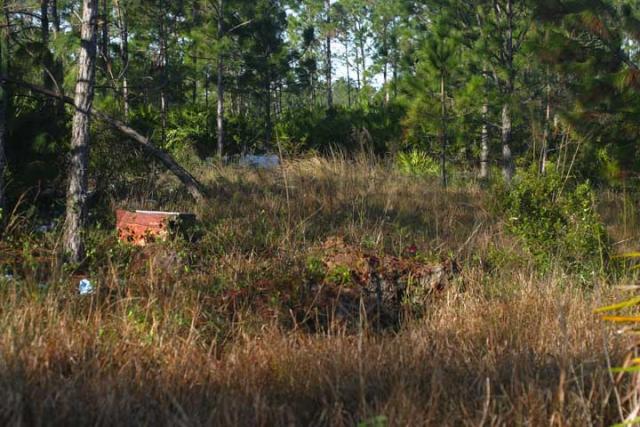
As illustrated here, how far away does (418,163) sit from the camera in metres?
16.6

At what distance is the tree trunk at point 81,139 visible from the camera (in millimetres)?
6098

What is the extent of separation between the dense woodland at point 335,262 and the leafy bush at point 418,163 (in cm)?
95

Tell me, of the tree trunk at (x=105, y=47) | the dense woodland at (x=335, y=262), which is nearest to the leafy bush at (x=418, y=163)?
the dense woodland at (x=335, y=262)

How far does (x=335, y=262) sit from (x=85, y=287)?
2140mm

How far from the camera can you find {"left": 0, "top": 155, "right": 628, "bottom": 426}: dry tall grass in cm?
302

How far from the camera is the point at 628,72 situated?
8.37 m

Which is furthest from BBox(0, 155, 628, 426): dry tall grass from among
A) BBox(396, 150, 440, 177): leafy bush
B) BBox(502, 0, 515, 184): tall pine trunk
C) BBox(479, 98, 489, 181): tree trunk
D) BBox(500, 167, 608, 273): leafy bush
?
BBox(396, 150, 440, 177): leafy bush

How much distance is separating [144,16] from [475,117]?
345 inches

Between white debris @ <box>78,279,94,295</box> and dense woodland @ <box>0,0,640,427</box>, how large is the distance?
3 cm

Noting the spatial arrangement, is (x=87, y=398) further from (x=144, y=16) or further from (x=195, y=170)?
(x=144, y=16)

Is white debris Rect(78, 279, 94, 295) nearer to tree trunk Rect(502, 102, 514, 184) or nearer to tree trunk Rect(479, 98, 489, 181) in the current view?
tree trunk Rect(479, 98, 489, 181)

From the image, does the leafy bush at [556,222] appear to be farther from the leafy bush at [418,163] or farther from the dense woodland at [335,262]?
the leafy bush at [418,163]

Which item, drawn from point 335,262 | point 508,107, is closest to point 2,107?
point 335,262

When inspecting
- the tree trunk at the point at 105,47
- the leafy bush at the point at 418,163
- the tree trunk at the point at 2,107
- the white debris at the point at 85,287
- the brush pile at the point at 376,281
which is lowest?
the brush pile at the point at 376,281
